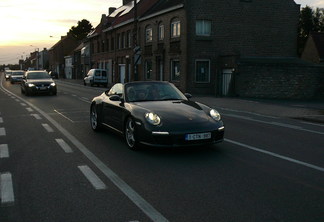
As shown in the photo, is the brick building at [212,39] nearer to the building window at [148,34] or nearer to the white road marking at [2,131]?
the building window at [148,34]

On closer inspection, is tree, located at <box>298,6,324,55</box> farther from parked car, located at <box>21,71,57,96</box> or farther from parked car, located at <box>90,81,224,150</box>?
parked car, located at <box>90,81,224,150</box>

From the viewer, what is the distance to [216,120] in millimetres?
7250

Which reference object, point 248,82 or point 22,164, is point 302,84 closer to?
point 248,82

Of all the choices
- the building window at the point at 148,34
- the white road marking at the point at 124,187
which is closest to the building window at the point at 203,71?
the building window at the point at 148,34

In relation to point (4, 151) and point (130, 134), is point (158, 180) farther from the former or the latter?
point (4, 151)

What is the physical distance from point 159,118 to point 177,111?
46 cm

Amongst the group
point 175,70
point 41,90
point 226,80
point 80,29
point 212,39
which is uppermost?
point 80,29

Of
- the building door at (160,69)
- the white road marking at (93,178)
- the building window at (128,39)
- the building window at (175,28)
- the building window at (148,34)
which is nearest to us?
the white road marking at (93,178)

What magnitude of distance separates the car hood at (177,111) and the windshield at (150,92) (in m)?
0.35

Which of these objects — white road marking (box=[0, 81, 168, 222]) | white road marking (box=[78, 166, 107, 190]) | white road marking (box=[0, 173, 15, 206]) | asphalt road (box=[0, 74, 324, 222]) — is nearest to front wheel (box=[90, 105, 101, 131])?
asphalt road (box=[0, 74, 324, 222])

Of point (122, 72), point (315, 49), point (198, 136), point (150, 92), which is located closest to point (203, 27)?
point (122, 72)

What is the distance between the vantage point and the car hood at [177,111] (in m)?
6.98

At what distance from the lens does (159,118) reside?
6.97 metres

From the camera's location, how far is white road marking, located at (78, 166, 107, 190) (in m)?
5.13
